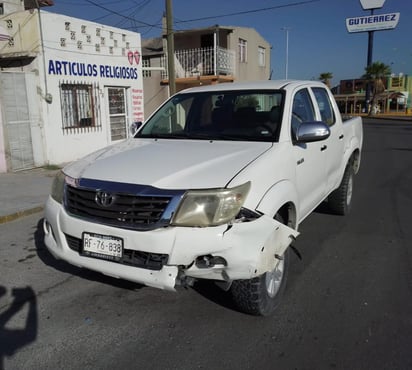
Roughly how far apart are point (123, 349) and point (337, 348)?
58.9 inches

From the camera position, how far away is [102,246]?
9.87 ft

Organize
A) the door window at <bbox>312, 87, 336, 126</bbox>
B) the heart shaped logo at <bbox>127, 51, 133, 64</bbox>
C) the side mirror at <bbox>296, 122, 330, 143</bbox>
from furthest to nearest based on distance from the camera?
1. the heart shaped logo at <bbox>127, 51, 133, 64</bbox>
2. the door window at <bbox>312, 87, 336, 126</bbox>
3. the side mirror at <bbox>296, 122, 330, 143</bbox>

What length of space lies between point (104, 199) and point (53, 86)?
842 centimetres

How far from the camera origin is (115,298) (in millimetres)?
3627

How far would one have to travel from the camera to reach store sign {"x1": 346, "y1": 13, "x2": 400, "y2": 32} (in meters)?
39.8

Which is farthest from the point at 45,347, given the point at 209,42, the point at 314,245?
the point at 209,42

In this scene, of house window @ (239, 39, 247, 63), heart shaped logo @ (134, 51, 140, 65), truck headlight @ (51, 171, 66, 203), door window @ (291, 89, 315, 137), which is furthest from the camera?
house window @ (239, 39, 247, 63)

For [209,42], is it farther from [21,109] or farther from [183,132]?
[183,132]

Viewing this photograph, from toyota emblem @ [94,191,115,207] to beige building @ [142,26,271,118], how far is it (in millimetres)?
16497

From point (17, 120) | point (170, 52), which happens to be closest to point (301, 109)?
point (17, 120)

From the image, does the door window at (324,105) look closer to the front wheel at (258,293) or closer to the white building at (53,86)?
the front wheel at (258,293)

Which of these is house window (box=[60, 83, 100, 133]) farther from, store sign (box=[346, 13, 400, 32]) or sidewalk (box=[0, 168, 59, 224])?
store sign (box=[346, 13, 400, 32])

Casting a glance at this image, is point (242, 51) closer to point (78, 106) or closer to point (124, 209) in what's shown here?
point (78, 106)

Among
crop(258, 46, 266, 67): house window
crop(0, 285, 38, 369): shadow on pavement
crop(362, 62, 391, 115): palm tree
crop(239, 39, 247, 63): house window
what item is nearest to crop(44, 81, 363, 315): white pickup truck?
crop(0, 285, 38, 369): shadow on pavement
